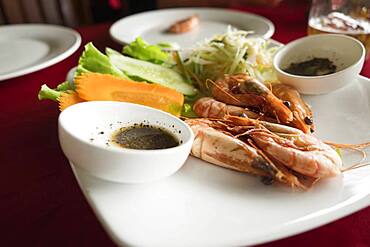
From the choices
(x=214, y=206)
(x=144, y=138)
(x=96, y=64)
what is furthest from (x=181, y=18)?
(x=214, y=206)

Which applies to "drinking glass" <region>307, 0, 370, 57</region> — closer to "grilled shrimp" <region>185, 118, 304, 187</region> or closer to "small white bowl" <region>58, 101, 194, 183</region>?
"grilled shrimp" <region>185, 118, 304, 187</region>

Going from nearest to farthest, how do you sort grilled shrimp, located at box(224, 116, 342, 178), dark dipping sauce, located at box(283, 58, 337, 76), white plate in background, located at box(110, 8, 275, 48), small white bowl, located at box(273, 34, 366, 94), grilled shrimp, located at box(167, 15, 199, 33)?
grilled shrimp, located at box(224, 116, 342, 178)
small white bowl, located at box(273, 34, 366, 94)
dark dipping sauce, located at box(283, 58, 337, 76)
white plate in background, located at box(110, 8, 275, 48)
grilled shrimp, located at box(167, 15, 199, 33)

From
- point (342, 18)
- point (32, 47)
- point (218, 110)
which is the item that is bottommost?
point (32, 47)

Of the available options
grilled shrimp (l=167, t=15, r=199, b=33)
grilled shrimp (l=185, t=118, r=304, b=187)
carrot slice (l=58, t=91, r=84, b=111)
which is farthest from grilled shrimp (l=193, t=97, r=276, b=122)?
grilled shrimp (l=167, t=15, r=199, b=33)

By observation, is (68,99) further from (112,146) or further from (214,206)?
(214,206)

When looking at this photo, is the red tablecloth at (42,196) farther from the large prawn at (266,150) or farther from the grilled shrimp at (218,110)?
the grilled shrimp at (218,110)

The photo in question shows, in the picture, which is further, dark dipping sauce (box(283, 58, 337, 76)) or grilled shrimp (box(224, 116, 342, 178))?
dark dipping sauce (box(283, 58, 337, 76))
